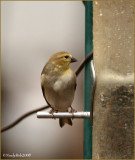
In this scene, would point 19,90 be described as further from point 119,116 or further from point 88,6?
point 119,116

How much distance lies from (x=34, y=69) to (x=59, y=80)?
6.88 ft

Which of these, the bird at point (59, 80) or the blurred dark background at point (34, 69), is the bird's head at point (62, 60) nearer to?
the bird at point (59, 80)

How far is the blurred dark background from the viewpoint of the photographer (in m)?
4.56

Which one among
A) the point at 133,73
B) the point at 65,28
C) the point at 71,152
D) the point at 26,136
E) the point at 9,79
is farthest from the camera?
the point at 65,28

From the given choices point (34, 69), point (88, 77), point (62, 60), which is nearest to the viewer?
point (88, 77)

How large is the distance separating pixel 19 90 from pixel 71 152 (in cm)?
81

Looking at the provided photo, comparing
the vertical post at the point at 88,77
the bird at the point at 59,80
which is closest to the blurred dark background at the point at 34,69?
the bird at the point at 59,80

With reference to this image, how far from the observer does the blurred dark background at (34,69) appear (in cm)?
456

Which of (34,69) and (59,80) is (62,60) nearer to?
(59,80)

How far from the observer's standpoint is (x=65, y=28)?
543cm

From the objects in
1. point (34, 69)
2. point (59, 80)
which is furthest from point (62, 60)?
point (34, 69)

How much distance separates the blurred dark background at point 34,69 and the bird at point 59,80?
1.35m

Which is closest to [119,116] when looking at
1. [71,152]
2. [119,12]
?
[119,12]

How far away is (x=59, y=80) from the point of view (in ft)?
9.05
